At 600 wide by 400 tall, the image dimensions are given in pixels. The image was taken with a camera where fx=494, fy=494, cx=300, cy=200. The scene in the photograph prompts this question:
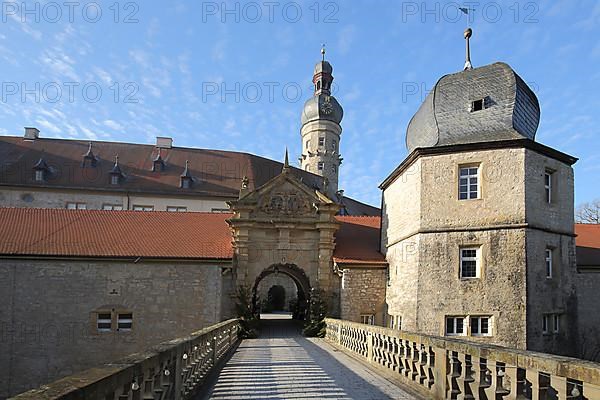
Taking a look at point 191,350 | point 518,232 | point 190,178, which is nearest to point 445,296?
point 518,232

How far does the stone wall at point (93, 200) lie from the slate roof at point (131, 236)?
40.5 ft

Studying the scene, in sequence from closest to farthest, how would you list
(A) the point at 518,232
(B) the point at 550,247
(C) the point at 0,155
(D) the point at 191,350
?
(D) the point at 191,350 → (A) the point at 518,232 → (B) the point at 550,247 → (C) the point at 0,155

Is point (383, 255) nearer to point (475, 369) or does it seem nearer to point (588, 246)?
point (588, 246)

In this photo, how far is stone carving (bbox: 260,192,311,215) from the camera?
20656 millimetres

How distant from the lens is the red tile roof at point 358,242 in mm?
20500

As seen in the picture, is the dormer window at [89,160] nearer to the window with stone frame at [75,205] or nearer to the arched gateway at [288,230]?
the window with stone frame at [75,205]

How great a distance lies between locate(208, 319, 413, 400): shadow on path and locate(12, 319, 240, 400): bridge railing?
0.47m

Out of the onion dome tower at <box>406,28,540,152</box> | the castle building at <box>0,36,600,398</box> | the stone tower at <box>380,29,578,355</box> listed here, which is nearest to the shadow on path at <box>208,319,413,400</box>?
the stone tower at <box>380,29,578,355</box>

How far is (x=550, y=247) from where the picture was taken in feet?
54.3

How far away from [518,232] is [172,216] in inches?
595

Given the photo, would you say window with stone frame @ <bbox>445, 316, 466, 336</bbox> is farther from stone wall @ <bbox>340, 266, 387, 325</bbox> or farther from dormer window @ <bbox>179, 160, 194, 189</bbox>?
dormer window @ <bbox>179, 160, 194, 189</bbox>

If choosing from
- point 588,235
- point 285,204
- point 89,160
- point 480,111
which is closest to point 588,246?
point 588,235

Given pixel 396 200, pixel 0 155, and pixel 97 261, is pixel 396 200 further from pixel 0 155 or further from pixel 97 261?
pixel 0 155

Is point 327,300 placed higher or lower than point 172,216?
lower
